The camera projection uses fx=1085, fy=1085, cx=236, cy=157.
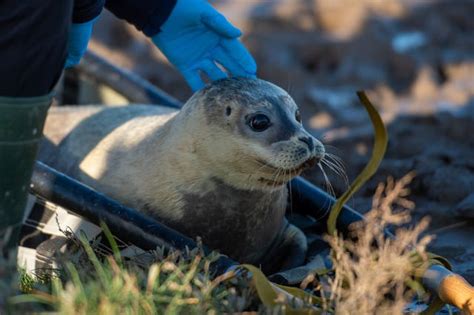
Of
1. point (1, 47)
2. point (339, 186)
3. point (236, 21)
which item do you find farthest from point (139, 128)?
point (236, 21)

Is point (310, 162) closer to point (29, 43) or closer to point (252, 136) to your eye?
point (252, 136)

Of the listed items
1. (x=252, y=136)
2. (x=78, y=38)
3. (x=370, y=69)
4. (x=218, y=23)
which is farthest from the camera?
(x=370, y=69)

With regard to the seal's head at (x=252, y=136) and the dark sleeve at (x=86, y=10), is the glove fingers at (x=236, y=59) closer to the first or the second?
the seal's head at (x=252, y=136)

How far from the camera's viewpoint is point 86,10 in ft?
11.7

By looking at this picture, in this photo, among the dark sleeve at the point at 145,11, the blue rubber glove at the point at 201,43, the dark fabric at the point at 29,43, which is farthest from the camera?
the blue rubber glove at the point at 201,43

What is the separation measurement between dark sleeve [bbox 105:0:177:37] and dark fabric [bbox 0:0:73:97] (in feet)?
3.90

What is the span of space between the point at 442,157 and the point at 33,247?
2.30 metres

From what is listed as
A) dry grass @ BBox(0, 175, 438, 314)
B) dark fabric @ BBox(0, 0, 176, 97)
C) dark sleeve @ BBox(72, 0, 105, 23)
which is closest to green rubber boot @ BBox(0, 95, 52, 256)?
dark fabric @ BBox(0, 0, 176, 97)

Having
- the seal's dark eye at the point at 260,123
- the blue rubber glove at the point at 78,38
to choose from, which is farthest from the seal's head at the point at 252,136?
the blue rubber glove at the point at 78,38

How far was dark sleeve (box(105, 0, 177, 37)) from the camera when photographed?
4.09 metres

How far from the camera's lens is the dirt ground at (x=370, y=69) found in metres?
5.30

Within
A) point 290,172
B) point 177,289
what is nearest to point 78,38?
point 290,172

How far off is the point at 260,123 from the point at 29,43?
102 centimetres

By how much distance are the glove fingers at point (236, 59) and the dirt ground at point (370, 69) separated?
0.83m
